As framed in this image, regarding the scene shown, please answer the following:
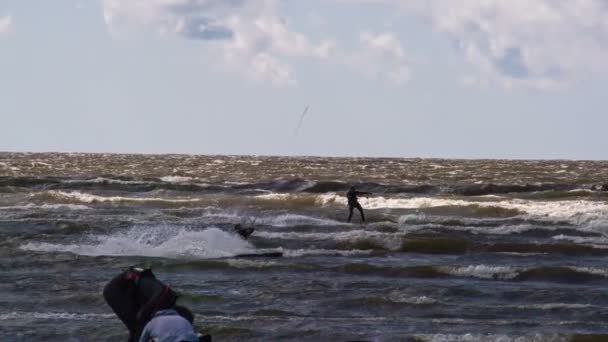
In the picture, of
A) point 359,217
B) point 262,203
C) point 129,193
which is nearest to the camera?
point 359,217

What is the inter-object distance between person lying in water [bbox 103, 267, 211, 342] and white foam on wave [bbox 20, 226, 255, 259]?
14.4m

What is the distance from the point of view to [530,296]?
61.2 ft

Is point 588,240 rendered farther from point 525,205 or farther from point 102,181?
point 102,181

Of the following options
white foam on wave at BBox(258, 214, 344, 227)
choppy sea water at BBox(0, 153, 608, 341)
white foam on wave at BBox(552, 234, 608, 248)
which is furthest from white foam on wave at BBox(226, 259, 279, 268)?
white foam on wave at BBox(258, 214, 344, 227)

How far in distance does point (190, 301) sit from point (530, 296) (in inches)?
232

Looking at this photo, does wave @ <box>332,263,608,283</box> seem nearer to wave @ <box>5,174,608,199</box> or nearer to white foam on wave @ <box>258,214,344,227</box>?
white foam on wave @ <box>258,214,344,227</box>

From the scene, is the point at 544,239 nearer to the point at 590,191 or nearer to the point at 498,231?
the point at 498,231

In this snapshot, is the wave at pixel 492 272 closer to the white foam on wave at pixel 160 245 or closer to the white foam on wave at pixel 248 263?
the white foam on wave at pixel 248 263

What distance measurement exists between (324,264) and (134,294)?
12.9 metres

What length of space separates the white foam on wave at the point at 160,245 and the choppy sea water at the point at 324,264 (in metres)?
0.06

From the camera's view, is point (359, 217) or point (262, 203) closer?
point (359, 217)

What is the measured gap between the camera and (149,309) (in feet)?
31.9

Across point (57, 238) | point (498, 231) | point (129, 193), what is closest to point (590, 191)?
point (498, 231)

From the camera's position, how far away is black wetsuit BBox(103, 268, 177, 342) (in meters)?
9.97
